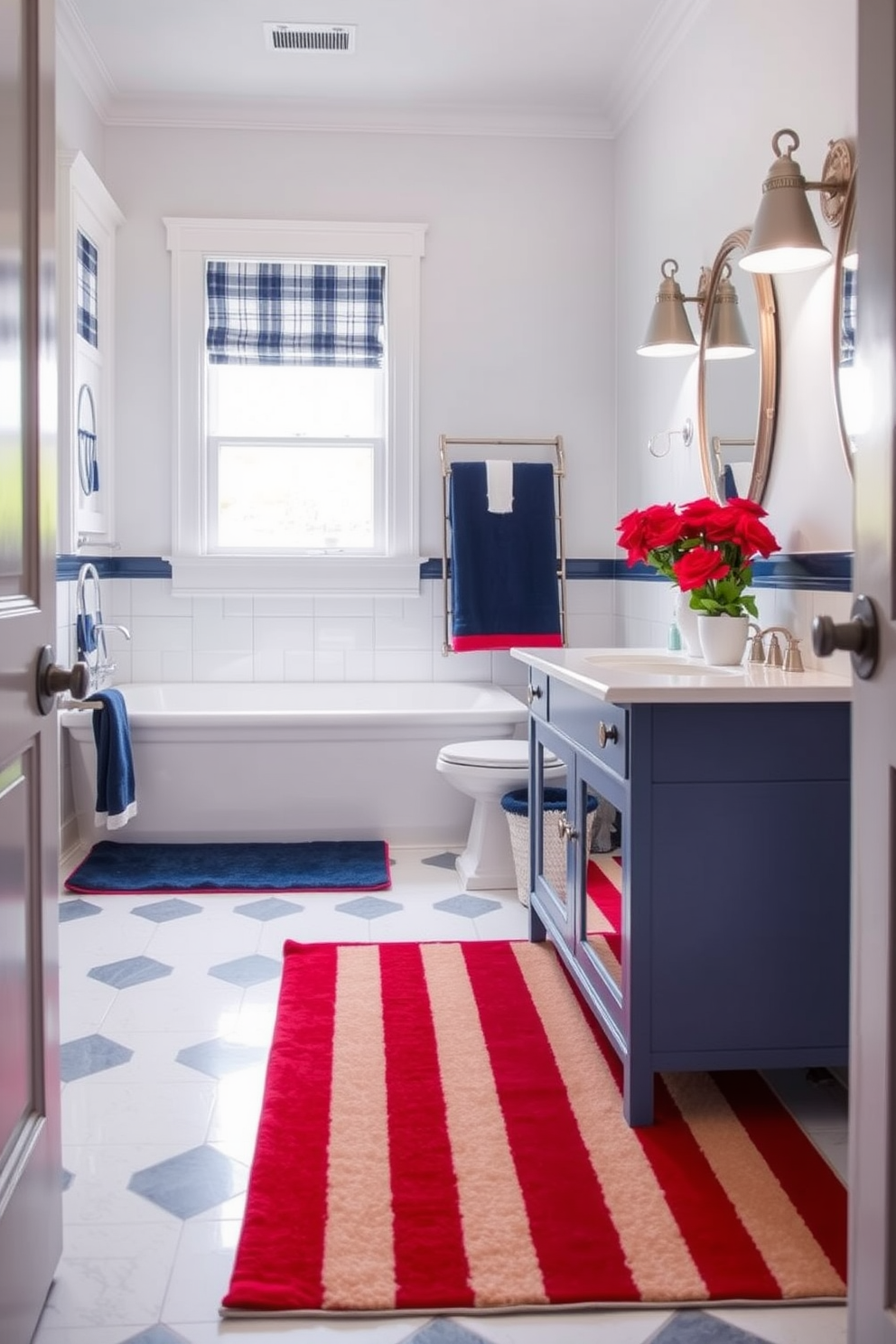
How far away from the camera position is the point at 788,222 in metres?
2.45

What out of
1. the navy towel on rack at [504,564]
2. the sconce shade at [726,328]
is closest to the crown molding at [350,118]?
the navy towel on rack at [504,564]

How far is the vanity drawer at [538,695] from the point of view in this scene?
9.68 ft

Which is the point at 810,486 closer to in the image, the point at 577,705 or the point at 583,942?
the point at 577,705

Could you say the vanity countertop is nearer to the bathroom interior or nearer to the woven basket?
the woven basket

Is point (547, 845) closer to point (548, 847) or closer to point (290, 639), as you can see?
point (548, 847)

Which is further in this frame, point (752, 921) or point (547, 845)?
point (547, 845)

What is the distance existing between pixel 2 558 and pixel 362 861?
9.06 ft

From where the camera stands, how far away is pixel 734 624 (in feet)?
8.71

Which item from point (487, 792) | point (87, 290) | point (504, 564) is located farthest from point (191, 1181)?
point (87, 290)

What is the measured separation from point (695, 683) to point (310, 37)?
3122 millimetres

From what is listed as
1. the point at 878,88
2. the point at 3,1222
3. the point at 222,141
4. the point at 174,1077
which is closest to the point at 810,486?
the point at 878,88

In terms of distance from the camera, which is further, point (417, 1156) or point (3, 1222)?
point (417, 1156)

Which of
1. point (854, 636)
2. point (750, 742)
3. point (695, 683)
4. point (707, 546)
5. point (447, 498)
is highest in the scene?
point (447, 498)

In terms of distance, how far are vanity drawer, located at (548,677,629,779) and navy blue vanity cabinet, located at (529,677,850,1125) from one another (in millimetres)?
12
